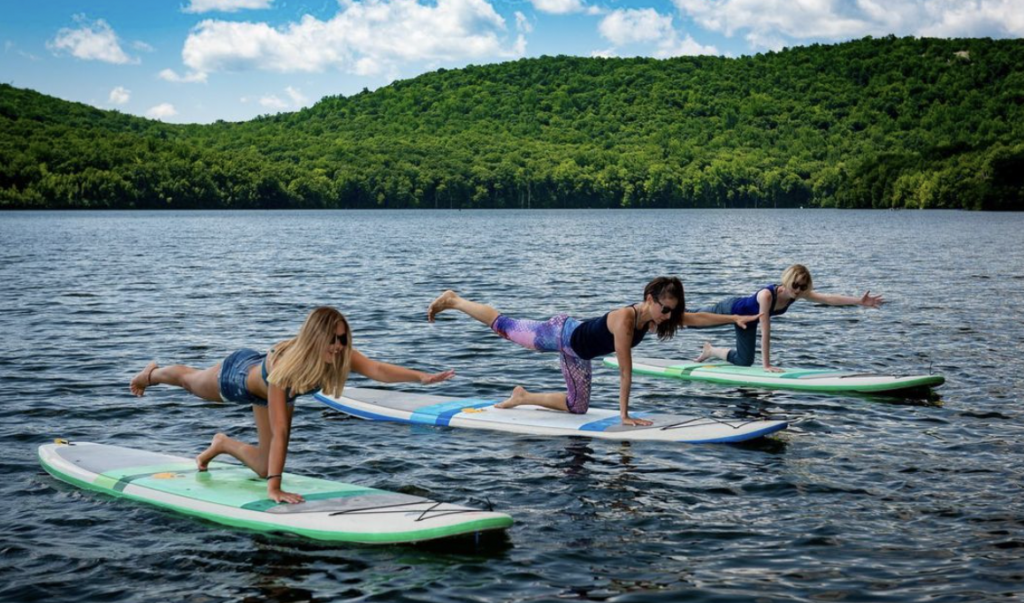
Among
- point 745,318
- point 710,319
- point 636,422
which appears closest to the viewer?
point 636,422

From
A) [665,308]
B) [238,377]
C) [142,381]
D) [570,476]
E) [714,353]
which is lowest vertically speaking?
[570,476]

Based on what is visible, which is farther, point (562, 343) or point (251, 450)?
point (562, 343)

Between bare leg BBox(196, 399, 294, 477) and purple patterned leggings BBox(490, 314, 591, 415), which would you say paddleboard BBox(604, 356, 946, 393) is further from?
bare leg BBox(196, 399, 294, 477)

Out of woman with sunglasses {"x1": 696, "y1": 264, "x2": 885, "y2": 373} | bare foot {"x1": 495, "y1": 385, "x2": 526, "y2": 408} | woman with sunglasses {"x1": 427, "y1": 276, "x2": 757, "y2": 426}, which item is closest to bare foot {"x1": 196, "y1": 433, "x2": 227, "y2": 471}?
woman with sunglasses {"x1": 427, "y1": 276, "x2": 757, "y2": 426}

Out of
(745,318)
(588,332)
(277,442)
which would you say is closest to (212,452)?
(277,442)

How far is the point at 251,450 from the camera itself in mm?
11180

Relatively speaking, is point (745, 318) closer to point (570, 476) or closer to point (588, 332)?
point (588, 332)

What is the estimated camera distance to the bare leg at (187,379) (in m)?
10.6

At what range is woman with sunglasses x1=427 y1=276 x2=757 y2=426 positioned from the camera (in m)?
13.1

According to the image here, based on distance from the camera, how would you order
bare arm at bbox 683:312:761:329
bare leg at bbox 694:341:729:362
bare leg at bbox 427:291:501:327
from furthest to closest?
1. bare leg at bbox 694:341:729:362
2. bare arm at bbox 683:312:761:329
3. bare leg at bbox 427:291:501:327

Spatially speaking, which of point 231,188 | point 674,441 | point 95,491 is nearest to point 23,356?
point 95,491

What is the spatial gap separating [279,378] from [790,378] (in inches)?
438

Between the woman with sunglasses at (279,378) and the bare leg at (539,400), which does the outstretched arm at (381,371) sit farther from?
the bare leg at (539,400)

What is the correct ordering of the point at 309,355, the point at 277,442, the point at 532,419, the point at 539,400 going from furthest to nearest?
1. the point at 539,400
2. the point at 532,419
3. the point at 277,442
4. the point at 309,355
